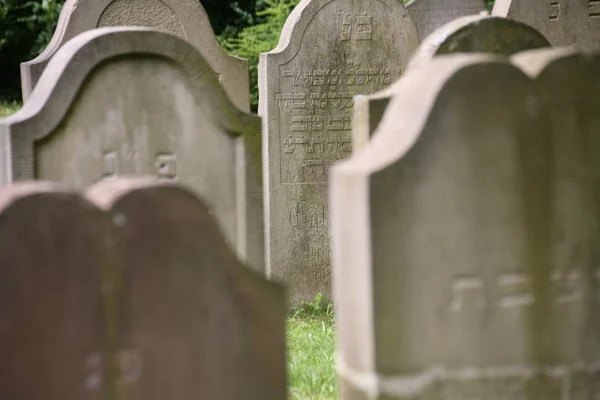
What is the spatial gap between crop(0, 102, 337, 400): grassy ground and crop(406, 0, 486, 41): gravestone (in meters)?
2.48

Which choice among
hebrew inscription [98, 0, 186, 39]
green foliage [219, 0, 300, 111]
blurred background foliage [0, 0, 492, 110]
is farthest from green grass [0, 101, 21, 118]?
hebrew inscription [98, 0, 186, 39]

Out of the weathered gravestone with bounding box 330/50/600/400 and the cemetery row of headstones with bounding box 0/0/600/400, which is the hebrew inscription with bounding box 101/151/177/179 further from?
the weathered gravestone with bounding box 330/50/600/400

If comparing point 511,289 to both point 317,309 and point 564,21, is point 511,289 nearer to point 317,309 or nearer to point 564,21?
point 317,309

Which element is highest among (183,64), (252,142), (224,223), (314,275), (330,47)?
(330,47)

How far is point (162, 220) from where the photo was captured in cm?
300

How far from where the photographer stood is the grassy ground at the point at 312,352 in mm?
4785

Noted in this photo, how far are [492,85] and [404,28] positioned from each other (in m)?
4.81

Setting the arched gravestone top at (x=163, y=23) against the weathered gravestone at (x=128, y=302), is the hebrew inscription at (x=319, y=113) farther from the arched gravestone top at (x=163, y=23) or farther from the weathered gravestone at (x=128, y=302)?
the weathered gravestone at (x=128, y=302)

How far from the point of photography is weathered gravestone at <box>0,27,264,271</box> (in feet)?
13.8

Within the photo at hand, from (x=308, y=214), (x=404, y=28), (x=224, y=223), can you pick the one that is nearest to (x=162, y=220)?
(x=224, y=223)

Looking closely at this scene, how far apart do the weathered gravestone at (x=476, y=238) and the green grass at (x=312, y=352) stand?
50.7 inches

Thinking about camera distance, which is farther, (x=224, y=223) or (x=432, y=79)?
(x=224, y=223)

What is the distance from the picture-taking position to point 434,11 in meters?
8.53

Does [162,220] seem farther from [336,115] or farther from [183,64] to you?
[336,115]
